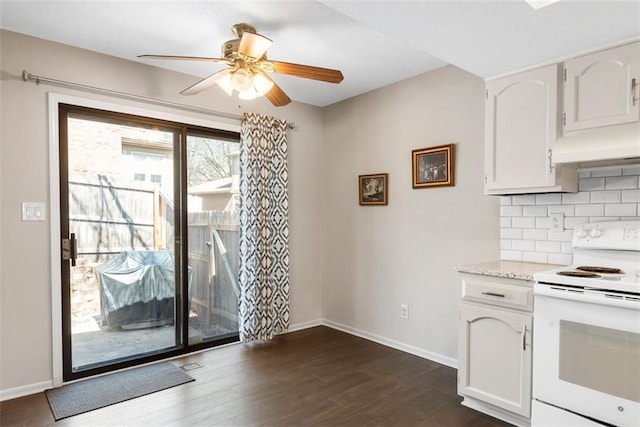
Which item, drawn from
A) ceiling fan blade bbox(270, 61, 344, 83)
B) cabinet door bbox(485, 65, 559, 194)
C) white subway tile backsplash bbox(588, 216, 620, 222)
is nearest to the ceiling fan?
ceiling fan blade bbox(270, 61, 344, 83)

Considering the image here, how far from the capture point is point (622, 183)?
2221mm

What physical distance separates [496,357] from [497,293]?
0.38 meters

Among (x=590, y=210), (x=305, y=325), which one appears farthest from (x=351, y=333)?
(x=590, y=210)

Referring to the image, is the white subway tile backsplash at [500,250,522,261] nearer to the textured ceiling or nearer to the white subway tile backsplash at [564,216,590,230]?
the white subway tile backsplash at [564,216,590,230]

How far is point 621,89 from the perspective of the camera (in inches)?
78.4

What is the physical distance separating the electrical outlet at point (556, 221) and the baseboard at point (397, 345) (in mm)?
1313

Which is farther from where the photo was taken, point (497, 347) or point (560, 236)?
point (560, 236)

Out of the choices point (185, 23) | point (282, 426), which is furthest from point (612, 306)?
point (185, 23)

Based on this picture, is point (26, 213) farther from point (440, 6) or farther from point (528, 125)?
point (528, 125)

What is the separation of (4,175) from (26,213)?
0.28m

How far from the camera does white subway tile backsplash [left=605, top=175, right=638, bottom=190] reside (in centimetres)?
219

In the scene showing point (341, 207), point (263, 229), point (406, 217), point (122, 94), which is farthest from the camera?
point (341, 207)

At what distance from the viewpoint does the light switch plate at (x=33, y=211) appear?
8.55 feet

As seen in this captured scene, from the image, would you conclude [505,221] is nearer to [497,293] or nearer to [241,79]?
[497,293]
